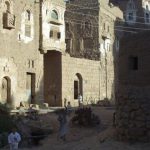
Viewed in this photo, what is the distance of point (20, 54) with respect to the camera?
119 ft

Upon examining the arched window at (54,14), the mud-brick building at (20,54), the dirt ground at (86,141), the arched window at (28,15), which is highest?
the arched window at (54,14)

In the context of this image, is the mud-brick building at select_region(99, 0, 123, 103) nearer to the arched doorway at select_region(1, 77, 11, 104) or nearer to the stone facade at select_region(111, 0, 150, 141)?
the arched doorway at select_region(1, 77, 11, 104)

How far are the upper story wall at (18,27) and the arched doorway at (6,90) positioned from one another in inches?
72.2

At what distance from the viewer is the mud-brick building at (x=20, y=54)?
3481 centimetres

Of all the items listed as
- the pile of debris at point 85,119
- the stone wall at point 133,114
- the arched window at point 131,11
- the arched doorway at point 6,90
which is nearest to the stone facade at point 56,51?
the arched doorway at point 6,90

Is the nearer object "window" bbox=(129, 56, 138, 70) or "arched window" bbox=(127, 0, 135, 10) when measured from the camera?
"window" bbox=(129, 56, 138, 70)

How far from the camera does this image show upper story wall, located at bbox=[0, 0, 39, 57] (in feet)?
114

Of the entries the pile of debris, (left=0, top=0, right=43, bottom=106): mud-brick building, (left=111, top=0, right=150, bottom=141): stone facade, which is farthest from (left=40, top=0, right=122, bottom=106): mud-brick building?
(left=111, top=0, right=150, bottom=141): stone facade

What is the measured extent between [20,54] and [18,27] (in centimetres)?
194

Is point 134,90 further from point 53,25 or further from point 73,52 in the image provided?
point 73,52

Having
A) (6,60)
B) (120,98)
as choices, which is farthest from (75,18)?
(120,98)

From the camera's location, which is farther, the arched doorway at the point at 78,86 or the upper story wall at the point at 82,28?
the upper story wall at the point at 82,28

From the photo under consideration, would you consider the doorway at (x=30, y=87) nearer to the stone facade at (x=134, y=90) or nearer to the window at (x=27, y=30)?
the window at (x=27, y=30)

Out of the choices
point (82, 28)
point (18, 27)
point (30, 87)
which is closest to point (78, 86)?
point (82, 28)
